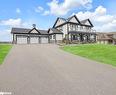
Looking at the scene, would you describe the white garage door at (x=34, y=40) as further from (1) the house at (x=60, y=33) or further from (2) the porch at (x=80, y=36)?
(2) the porch at (x=80, y=36)

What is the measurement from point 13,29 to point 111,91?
4820 cm

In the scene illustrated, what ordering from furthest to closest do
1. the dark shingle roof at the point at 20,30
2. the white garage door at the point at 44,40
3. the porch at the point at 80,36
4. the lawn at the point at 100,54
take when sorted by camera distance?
the white garage door at the point at 44,40 → the dark shingle roof at the point at 20,30 → the porch at the point at 80,36 → the lawn at the point at 100,54

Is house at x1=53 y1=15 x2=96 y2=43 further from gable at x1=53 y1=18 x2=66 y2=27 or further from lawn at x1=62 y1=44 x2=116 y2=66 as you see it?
lawn at x1=62 y1=44 x2=116 y2=66

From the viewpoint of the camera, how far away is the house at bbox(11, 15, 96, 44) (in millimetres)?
48625

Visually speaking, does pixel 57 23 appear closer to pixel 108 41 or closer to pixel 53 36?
pixel 53 36

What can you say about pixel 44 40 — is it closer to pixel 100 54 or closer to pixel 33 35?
pixel 33 35

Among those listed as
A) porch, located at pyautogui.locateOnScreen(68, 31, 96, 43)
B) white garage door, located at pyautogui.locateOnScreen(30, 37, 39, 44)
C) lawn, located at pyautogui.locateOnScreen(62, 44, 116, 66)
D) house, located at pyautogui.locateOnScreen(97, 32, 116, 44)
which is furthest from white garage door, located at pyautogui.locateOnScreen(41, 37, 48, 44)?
lawn, located at pyautogui.locateOnScreen(62, 44, 116, 66)

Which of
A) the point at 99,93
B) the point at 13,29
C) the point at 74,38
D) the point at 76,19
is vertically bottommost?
the point at 99,93

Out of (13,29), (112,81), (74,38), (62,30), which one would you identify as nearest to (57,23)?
(62,30)

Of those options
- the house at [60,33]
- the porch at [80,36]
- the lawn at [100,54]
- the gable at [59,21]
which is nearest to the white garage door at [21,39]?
the house at [60,33]

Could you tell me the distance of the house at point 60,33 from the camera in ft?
160

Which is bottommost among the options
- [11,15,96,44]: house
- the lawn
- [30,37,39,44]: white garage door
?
the lawn

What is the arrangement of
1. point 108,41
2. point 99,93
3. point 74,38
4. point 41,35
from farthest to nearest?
point 108,41 < point 41,35 < point 74,38 < point 99,93

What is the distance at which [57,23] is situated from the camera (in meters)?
55.2
